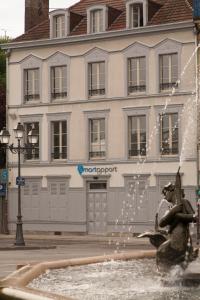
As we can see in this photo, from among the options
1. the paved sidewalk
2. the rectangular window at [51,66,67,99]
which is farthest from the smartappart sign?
the rectangular window at [51,66,67,99]

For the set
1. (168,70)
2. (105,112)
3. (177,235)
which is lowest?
(177,235)

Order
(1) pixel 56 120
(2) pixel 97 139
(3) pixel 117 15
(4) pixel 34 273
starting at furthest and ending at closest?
(3) pixel 117 15 → (1) pixel 56 120 → (2) pixel 97 139 → (4) pixel 34 273

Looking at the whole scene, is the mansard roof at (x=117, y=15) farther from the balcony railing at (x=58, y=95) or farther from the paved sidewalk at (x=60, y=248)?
the paved sidewalk at (x=60, y=248)

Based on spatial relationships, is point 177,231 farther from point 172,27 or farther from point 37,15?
point 37,15

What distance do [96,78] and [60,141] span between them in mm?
4019

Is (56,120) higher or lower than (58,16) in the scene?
lower

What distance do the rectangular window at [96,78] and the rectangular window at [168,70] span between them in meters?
3.52

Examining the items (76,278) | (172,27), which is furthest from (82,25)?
(76,278)

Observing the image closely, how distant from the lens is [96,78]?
142 ft

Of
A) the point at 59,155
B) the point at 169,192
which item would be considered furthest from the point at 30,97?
the point at 169,192

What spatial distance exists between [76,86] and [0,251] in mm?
16031

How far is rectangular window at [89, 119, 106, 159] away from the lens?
4297 cm

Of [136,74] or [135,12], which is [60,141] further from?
[135,12]

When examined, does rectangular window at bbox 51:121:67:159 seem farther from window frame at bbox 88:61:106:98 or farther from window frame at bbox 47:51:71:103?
window frame at bbox 88:61:106:98
